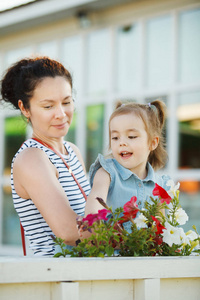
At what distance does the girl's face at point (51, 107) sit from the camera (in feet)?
6.71

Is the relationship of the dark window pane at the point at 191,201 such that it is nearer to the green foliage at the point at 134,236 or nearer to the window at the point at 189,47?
the window at the point at 189,47

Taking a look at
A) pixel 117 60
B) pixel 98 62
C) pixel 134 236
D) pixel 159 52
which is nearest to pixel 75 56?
pixel 98 62

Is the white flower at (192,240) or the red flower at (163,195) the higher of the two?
the red flower at (163,195)

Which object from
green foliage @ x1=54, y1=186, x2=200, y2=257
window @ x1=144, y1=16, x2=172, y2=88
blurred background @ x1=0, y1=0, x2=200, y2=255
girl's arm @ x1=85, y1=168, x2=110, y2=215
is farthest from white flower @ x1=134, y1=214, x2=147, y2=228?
window @ x1=144, y1=16, x2=172, y2=88

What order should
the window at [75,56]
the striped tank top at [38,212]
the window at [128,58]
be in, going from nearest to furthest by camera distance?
the striped tank top at [38,212] < the window at [128,58] < the window at [75,56]

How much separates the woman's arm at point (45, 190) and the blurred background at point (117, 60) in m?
2.97

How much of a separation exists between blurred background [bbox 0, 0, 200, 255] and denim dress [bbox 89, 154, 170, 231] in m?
3.01

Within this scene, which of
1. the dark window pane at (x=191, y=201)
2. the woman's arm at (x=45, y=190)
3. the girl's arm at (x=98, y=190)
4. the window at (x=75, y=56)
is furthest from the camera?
the window at (x=75, y=56)

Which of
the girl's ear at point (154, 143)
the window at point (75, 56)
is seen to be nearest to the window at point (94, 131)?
the window at point (75, 56)

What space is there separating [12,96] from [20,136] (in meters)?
4.78

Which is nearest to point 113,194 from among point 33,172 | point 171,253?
point 33,172

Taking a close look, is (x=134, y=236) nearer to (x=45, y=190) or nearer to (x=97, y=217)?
(x=97, y=217)

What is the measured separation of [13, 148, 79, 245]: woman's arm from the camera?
179 cm

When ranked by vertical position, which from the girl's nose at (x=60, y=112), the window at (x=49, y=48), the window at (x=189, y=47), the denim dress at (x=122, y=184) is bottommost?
the denim dress at (x=122, y=184)
